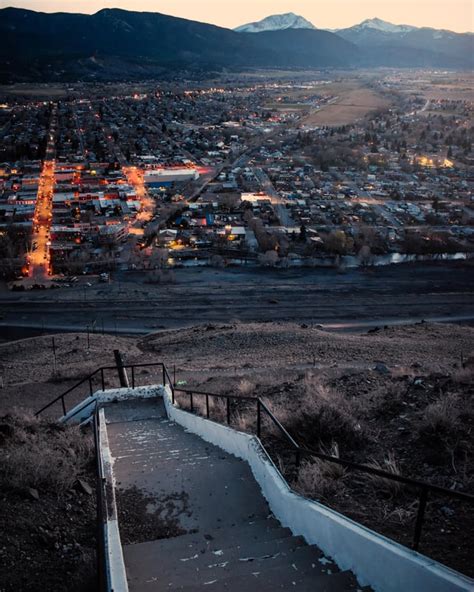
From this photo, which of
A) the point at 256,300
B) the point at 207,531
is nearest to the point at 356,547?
the point at 207,531

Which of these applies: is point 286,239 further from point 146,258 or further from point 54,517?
point 54,517

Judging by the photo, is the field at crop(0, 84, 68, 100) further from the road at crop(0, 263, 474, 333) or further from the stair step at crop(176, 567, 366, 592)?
the stair step at crop(176, 567, 366, 592)

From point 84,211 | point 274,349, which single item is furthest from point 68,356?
point 84,211

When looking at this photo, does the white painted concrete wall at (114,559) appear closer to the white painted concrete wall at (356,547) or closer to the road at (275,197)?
the white painted concrete wall at (356,547)

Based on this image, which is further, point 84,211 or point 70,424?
point 84,211

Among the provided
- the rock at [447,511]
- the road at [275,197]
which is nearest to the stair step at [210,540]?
the rock at [447,511]

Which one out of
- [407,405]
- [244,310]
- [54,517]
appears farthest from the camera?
[244,310]
